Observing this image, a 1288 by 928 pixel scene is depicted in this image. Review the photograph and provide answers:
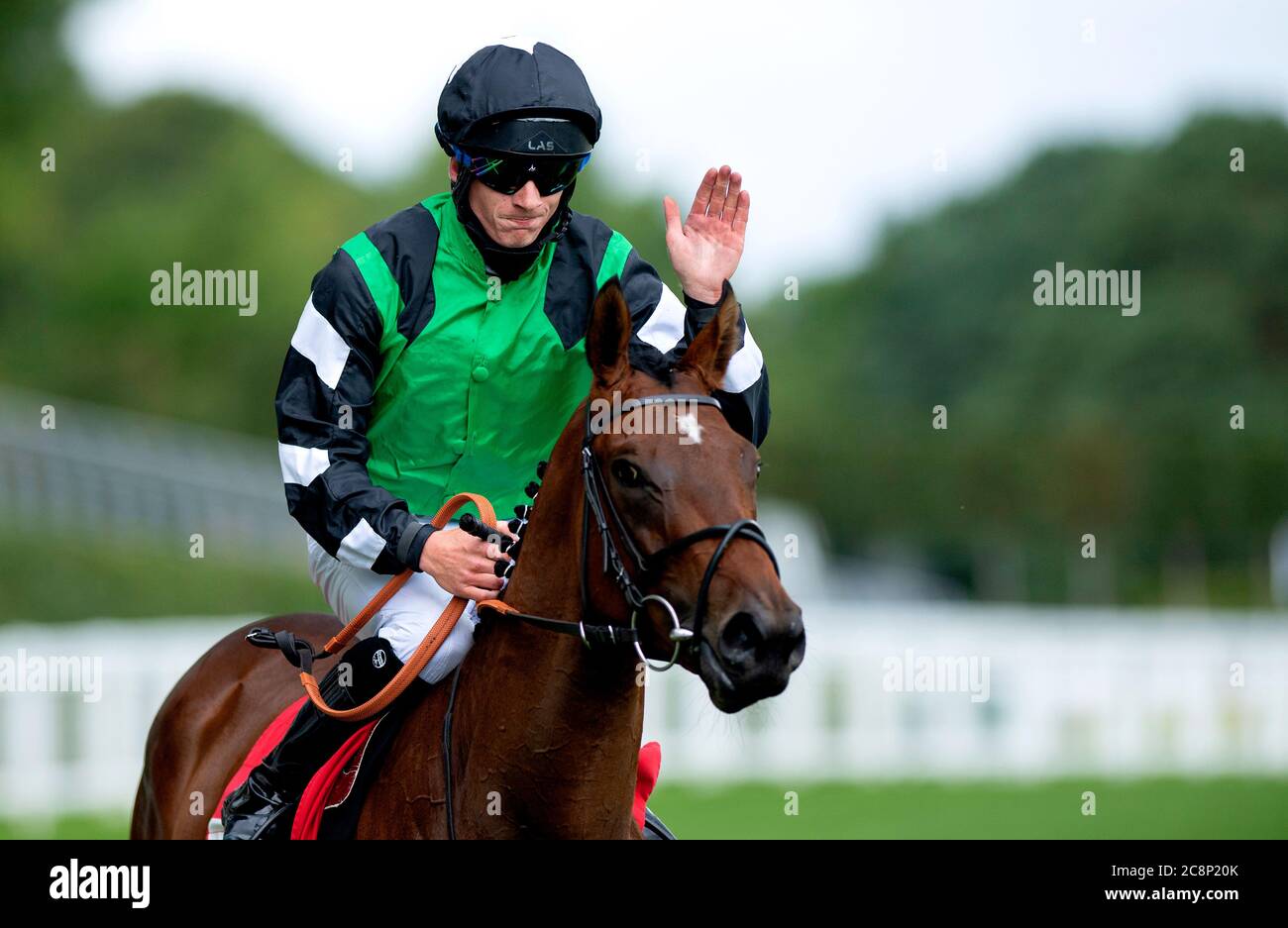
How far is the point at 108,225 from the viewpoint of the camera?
126 feet

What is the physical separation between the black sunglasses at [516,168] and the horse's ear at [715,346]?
0.63 metres

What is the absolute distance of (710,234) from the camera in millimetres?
3906

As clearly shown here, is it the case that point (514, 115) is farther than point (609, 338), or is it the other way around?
point (514, 115)

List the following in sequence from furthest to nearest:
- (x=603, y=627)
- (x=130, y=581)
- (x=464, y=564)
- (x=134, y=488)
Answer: (x=134, y=488) < (x=130, y=581) < (x=464, y=564) < (x=603, y=627)

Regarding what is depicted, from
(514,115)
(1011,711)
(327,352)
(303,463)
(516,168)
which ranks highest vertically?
(514,115)

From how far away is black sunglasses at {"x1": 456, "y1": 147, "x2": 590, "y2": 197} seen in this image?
3.90 meters

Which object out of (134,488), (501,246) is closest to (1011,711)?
(501,246)

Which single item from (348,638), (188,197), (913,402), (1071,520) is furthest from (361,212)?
(348,638)

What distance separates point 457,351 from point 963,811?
351 inches

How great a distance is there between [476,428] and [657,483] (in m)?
1.00

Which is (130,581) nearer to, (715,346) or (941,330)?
(715,346)

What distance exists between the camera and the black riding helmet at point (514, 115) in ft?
12.7

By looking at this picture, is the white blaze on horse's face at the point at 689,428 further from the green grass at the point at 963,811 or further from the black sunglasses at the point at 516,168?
the green grass at the point at 963,811

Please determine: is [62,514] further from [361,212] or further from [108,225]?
[361,212]
